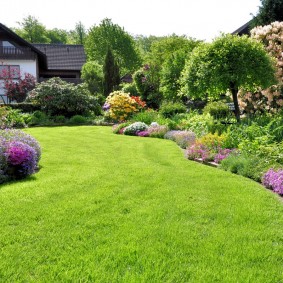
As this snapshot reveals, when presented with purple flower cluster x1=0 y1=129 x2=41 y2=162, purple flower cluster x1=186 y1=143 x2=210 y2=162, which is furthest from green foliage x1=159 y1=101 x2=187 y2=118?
purple flower cluster x1=0 y1=129 x2=41 y2=162

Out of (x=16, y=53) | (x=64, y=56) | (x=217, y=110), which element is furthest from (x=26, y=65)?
(x=217, y=110)

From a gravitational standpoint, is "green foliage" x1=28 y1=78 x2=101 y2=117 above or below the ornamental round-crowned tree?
below

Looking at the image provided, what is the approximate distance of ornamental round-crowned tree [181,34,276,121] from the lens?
10.2 metres

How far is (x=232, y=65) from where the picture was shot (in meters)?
10.3

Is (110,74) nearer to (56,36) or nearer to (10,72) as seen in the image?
(10,72)

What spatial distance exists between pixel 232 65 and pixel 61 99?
1182 centimetres

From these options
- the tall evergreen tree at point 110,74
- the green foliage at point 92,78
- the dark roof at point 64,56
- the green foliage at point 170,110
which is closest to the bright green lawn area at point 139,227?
Result: the green foliage at point 170,110

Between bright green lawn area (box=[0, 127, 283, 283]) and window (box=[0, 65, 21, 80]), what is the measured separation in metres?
20.8

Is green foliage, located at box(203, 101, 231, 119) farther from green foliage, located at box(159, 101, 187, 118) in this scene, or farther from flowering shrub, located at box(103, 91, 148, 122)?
flowering shrub, located at box(103, 91, 148, 122)

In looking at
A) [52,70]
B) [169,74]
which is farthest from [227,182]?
[52,70]

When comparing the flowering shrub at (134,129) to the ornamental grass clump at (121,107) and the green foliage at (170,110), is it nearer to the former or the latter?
the green foliage at (170,110)

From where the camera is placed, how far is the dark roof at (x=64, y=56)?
34.9 metres

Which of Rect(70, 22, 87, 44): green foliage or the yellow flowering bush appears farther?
Rect(70, 22, 87, 44): green foliage

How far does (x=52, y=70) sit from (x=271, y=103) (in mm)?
27379
